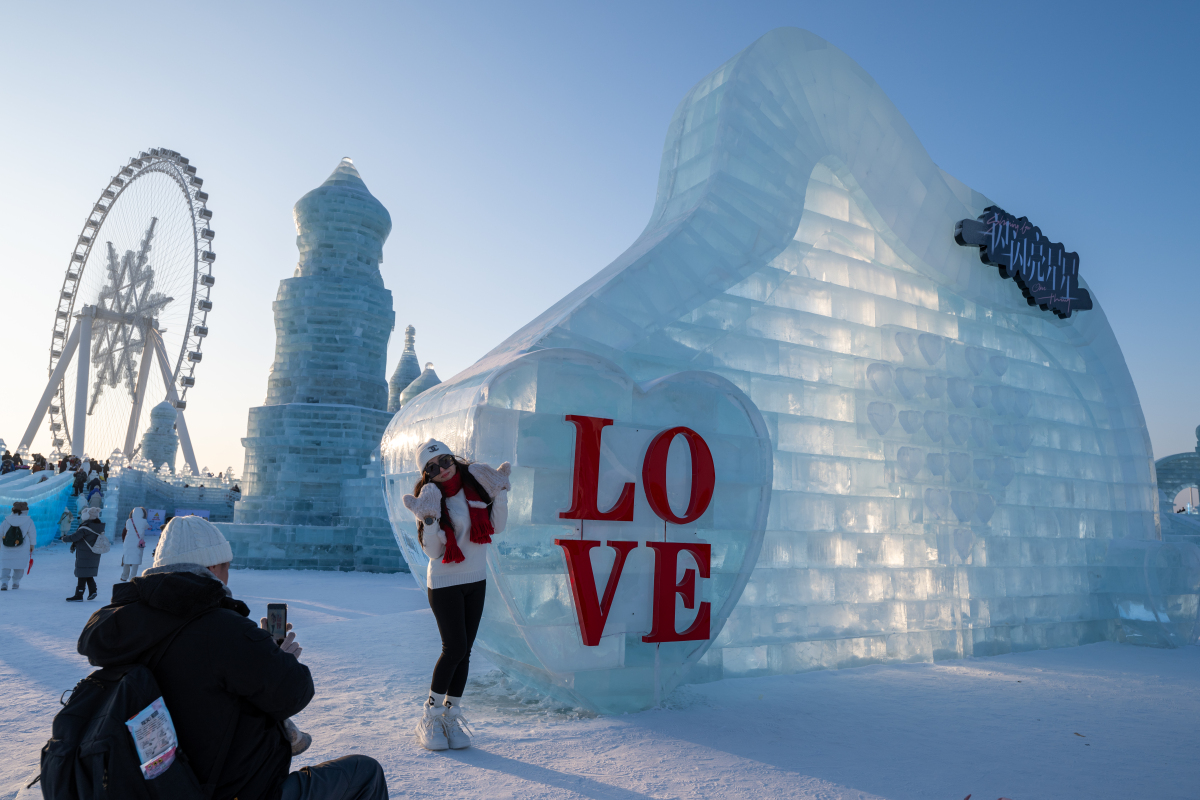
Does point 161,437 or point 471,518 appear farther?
point 161,437

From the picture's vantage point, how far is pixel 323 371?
60.7 feet

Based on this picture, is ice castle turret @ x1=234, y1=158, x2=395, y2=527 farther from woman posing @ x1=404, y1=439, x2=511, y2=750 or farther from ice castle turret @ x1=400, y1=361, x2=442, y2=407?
woman posing @ x1=404, y1=439, x2=511, y2=750

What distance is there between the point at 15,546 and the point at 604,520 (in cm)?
1054

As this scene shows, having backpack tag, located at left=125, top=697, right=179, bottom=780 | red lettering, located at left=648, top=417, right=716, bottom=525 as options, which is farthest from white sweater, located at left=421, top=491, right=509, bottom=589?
backpack tag, located at left=125, top=697, right=179, bottom=780

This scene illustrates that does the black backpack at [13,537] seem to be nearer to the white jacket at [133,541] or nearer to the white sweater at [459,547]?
the white jacket at [133,541]

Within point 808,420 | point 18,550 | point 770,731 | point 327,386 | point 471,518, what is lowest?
point 770,731

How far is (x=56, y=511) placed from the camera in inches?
733

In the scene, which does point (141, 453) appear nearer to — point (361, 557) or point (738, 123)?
point (361, 557)

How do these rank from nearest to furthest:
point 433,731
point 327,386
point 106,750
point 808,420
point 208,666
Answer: point 106,750 → point 208,666 → point 433,731 → point 808,420 → point 327,386

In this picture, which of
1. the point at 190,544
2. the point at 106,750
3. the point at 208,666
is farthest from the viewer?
the point at 190,544

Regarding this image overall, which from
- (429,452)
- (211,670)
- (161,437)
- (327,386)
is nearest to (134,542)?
(327,386)

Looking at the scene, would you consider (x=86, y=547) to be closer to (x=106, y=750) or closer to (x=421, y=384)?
(x=106, y=750)

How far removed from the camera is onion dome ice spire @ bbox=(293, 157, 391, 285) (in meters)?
18.7

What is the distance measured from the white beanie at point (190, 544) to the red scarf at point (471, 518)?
1900mm
